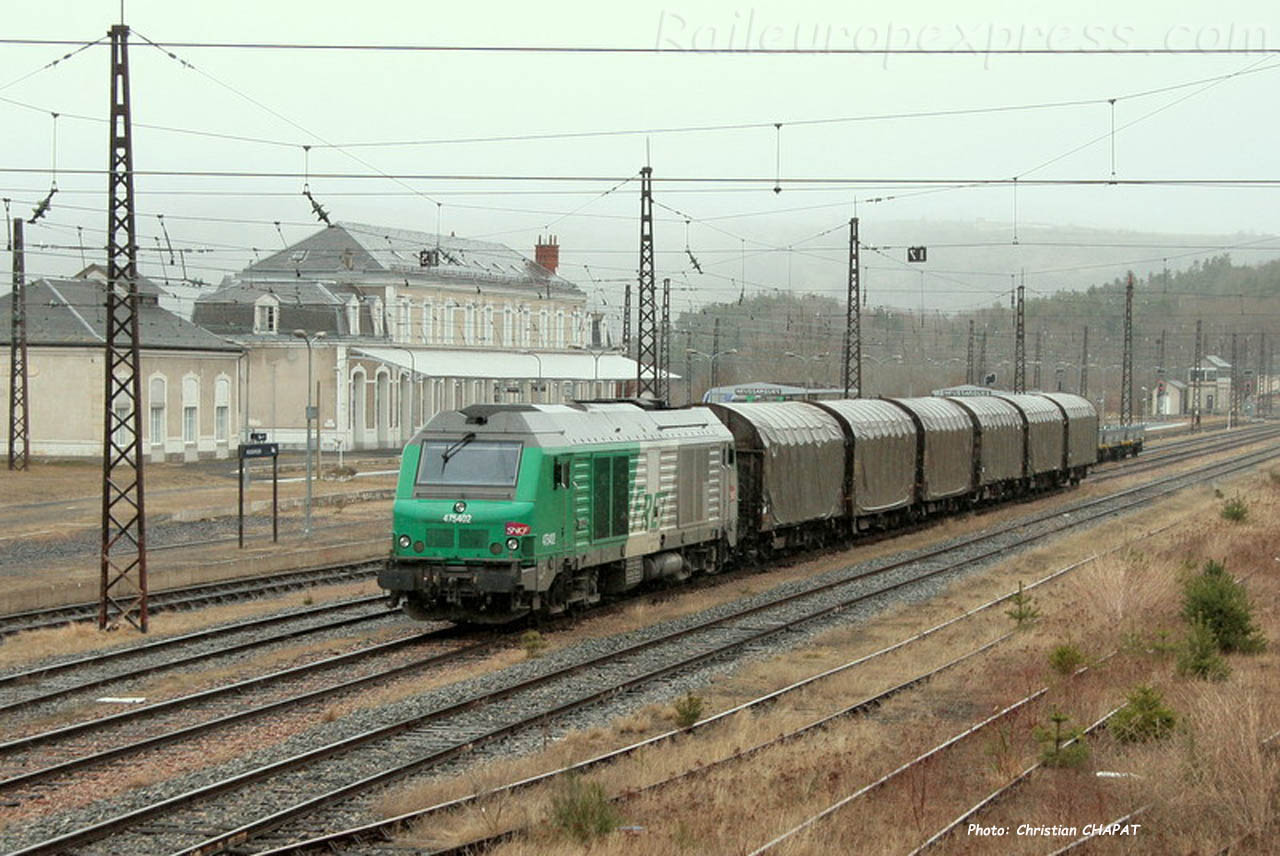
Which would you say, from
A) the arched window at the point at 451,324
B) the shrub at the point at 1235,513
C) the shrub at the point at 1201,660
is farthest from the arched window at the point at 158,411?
the shrub at the point at 1201,660

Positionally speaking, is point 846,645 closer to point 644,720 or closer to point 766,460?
point 644,720

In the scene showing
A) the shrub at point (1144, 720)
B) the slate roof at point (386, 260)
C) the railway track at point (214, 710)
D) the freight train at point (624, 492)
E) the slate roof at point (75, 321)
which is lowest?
the railway track at point (214, 710)

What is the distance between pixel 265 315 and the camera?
77.2 metres

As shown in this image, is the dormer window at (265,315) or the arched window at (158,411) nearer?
the arched window at (158,411)

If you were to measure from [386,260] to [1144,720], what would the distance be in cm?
6898

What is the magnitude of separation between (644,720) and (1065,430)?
40275 millimetres

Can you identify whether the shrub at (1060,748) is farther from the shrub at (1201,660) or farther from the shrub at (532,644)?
the shrub at (532,644)

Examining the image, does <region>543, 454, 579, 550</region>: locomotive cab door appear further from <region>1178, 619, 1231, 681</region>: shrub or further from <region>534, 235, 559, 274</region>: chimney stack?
<region>534, 235, 559, 274</region>: chimney stack

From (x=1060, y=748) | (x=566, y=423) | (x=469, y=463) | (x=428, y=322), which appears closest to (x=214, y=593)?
(x=469, y=463)

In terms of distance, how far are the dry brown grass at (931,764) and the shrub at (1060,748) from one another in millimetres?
140

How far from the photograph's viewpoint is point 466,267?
280ft

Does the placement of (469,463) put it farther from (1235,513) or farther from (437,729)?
(1235,513)

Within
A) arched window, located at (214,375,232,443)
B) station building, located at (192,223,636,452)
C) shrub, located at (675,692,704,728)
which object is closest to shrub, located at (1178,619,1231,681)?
shrub, located at (675,692,704,728)

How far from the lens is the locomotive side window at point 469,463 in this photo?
21828 millimetres
